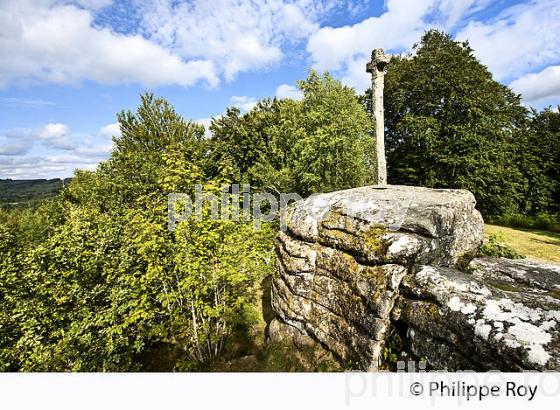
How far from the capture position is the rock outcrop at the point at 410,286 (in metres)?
4.01

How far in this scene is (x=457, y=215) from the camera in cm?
704

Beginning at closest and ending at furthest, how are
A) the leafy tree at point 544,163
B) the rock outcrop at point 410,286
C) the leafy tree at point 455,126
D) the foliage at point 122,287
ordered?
the rock outcrop at point 410,286 → the foliage at point 122,287 → the leafy tree at point 455,126 → the leafy tree at point 544,163

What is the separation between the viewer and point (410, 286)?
5.40 meters

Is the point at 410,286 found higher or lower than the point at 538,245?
higher

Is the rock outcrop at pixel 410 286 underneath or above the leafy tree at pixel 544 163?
underneath

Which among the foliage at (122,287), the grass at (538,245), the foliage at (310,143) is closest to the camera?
the foliage at (122,287)

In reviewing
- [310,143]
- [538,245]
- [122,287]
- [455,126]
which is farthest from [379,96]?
[455,126]

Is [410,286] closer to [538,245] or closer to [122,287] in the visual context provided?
[122,287]

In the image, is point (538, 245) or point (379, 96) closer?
point (379, 96)

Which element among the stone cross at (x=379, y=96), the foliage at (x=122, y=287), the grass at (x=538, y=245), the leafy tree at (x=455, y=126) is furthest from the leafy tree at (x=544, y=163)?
the foliage at (x=122, y=287)

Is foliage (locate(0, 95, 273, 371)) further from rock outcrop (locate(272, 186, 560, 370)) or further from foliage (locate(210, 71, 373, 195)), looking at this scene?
foliage (locate(210, 71, 373, 195))

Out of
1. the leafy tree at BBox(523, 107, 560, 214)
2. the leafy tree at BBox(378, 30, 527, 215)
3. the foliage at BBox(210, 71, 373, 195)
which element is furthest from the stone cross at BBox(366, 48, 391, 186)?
the leafy tree at BBox(523, 107, 560, 214)

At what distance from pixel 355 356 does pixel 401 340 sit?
113cm

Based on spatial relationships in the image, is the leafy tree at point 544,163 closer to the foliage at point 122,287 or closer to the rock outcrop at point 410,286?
the rock outcrop at point 410,286
